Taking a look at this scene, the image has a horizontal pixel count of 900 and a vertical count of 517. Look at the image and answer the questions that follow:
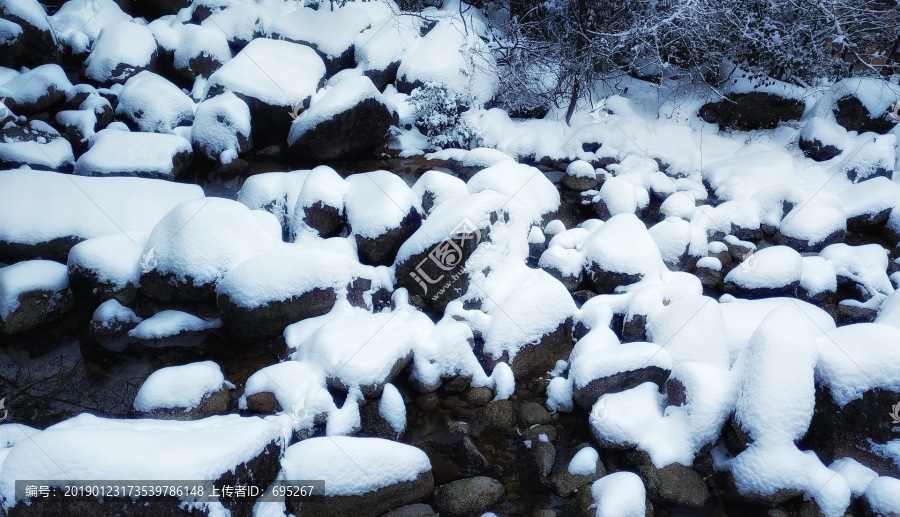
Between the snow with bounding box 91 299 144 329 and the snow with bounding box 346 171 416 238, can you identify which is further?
the snow with bounding box 346 171 416 238

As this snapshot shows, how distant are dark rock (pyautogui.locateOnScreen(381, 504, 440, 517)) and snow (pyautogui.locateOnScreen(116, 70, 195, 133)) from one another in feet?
25.2

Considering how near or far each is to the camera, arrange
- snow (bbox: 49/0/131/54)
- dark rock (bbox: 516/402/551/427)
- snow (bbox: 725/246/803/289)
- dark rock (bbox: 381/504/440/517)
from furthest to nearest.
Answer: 1. snow (bbox: 49/0/131/54)
2. snow (bbox: 725/246/803/289)
3. dark rock (bbox: 516/402/551/427)
4. dark rock (bbox: 381/504/440/517)

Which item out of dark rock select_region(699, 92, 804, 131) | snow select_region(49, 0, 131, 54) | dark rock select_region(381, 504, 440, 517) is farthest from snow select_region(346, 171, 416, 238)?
snow select_region(49, 0, 131, 54)

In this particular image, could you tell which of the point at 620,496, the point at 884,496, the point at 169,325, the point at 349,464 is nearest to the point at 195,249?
the point at 169,325

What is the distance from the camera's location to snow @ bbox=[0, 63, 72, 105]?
901 cm

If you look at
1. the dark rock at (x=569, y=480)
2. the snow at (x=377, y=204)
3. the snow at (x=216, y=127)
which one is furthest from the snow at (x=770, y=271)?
the snow at (x=216, y=127)

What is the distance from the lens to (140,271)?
6203 millimetres

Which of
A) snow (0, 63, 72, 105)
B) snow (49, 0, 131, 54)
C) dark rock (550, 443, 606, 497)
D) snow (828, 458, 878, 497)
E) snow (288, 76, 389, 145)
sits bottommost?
dark rock (550, 443, 606, 497)

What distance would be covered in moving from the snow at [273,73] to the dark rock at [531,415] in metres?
6.72

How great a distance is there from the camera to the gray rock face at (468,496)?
4.44 metres

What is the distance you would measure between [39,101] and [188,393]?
715 centimetres

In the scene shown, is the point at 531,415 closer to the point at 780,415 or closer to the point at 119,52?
the point at 780,415

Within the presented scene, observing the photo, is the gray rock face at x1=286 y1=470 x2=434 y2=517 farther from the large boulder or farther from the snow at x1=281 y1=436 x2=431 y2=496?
the large boulder

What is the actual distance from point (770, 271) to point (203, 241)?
6611mm
